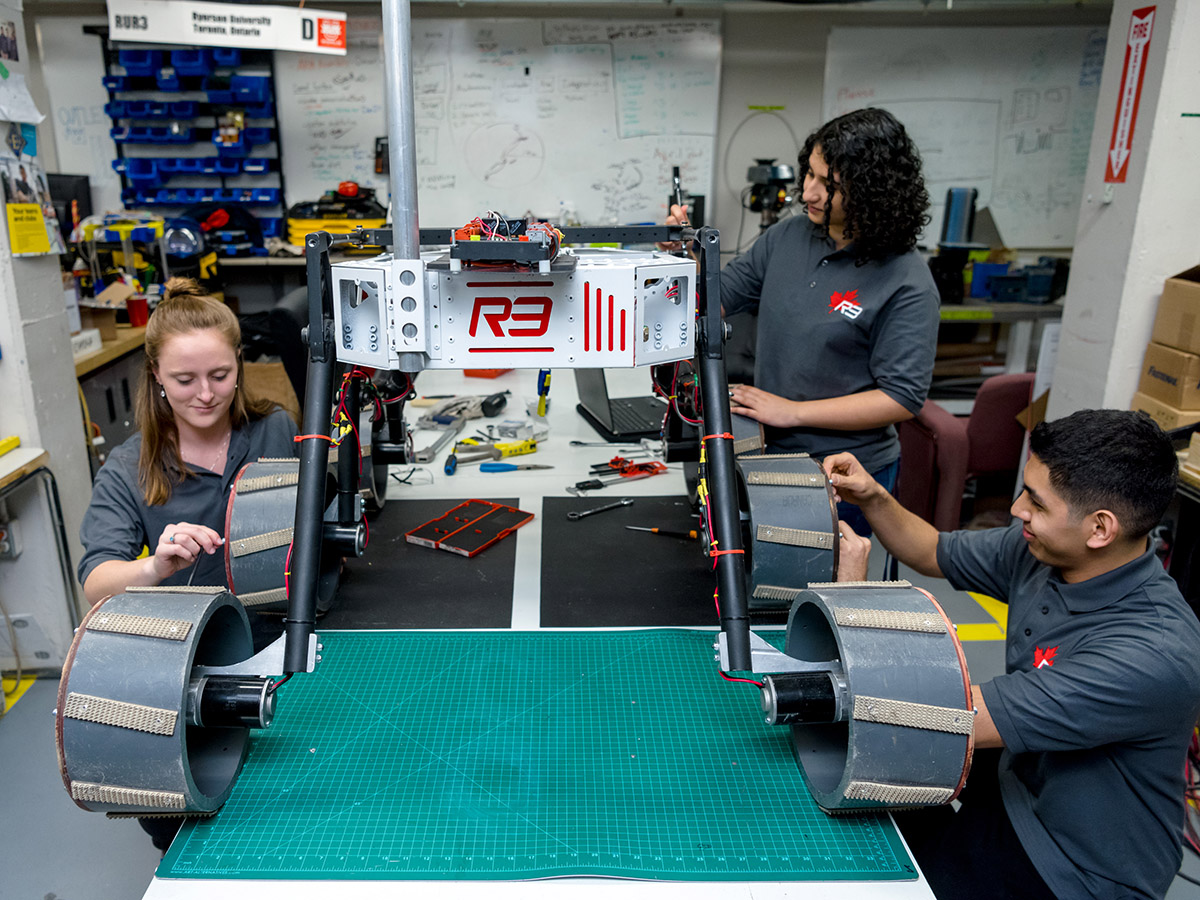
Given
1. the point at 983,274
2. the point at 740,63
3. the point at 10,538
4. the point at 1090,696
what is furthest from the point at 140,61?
the point at 1090,696

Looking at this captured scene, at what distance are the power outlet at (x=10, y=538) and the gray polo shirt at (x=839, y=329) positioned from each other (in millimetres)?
2235

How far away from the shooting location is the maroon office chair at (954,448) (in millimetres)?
3086

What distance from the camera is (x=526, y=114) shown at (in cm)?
575

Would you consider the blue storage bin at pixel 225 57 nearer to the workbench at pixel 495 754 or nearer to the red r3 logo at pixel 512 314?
the workbench at pixel 495 754

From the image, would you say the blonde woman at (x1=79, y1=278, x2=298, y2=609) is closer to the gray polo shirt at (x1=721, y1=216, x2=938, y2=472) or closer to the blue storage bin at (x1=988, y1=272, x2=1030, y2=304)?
the gray polo shirt at (x1=721, y1=216, x2=938, y2=472)

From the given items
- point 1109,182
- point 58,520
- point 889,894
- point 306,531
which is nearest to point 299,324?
point 58,520

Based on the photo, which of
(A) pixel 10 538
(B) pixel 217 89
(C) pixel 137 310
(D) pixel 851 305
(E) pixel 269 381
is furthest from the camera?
(B) pixel 217 89

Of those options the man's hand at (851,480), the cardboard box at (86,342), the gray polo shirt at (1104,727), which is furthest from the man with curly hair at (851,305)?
the cardboard box at (86,342)

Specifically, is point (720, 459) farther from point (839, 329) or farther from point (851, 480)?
point (839, 329)

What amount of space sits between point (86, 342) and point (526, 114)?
11.2ft

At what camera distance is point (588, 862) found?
1.11 m

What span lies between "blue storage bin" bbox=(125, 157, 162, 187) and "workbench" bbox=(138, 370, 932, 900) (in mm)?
4855

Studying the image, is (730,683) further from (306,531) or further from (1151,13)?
(1151,13)

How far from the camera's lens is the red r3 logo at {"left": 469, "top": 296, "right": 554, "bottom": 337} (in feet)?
4.22
